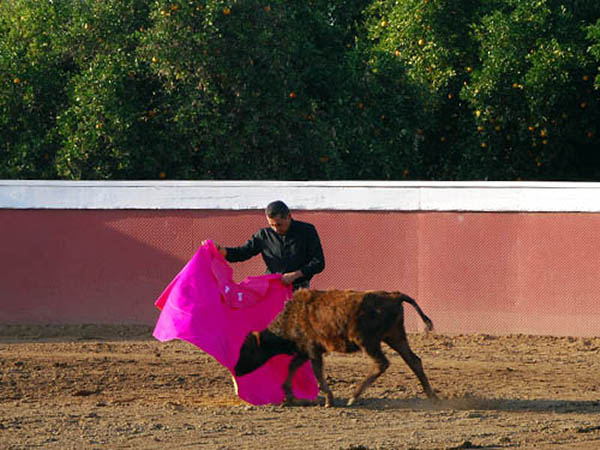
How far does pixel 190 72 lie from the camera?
14711 millimetres

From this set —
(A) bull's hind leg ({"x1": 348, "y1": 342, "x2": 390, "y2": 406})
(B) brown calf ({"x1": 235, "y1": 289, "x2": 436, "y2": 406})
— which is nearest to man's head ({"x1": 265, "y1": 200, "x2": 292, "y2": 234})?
(B) brown calf ({"x1": 235, "y1": 289, "x2": 436, "y2": 406})

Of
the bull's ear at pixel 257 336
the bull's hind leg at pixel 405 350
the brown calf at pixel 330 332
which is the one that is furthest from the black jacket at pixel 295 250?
the bull's hind leg at pixel 405 350

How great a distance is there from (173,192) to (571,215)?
16.0ft

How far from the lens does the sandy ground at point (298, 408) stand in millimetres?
7383

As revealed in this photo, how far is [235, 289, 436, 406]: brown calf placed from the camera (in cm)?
836

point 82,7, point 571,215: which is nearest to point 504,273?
point 571,215

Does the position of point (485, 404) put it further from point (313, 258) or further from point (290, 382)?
point (313, 258)

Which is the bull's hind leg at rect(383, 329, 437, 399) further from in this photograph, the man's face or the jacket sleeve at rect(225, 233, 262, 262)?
the jacket sleeve at rect(225, 233, 262, 262)

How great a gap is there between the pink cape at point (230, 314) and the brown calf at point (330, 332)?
14 centimetres

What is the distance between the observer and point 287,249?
8914 mm

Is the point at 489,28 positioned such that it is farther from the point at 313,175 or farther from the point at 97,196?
the point at 97,196

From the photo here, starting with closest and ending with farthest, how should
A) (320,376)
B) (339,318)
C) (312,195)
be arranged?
1. (339,318)
2. (320,376)
3. (312,195)

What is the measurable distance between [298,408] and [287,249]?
1.38 m

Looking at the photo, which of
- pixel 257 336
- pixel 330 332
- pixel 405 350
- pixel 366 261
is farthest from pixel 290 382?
pixel 366 261
